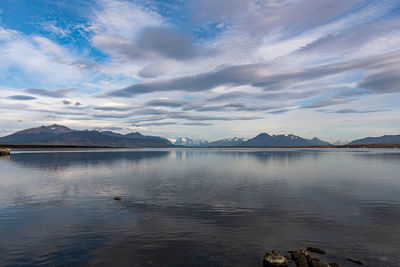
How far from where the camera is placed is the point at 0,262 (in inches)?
664

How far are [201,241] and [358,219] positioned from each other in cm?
1698

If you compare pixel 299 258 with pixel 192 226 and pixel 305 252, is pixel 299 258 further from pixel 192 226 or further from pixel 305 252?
pixel 192 226

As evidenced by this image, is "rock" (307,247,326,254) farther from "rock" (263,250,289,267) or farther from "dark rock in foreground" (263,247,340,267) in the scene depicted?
"rock" (263,250,289,267)

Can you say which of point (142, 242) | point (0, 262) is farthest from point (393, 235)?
point (0, 262)

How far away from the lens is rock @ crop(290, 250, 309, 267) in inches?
637

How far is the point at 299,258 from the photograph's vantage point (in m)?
16.7

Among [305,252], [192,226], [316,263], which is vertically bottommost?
[192,226]

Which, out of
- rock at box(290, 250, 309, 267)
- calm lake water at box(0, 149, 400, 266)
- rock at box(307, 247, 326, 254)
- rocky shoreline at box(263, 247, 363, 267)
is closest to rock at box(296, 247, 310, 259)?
rocky shoreline at box(263, 247, 363, 267)

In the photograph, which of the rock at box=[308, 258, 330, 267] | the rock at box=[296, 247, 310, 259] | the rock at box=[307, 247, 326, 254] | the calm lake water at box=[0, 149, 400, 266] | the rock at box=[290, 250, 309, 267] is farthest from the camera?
the rock at box=[307, 247, 326, 254]

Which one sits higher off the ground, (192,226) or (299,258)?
(299,258)

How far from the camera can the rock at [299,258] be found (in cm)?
1617

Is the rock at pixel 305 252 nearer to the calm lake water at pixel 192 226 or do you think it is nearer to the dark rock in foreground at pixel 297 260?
the dark rock in foreground at pixel 297 260

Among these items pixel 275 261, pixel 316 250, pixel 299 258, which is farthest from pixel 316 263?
pixel 275 261

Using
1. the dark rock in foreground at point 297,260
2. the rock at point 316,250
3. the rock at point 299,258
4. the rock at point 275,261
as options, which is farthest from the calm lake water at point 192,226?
the rock at point 299,258
